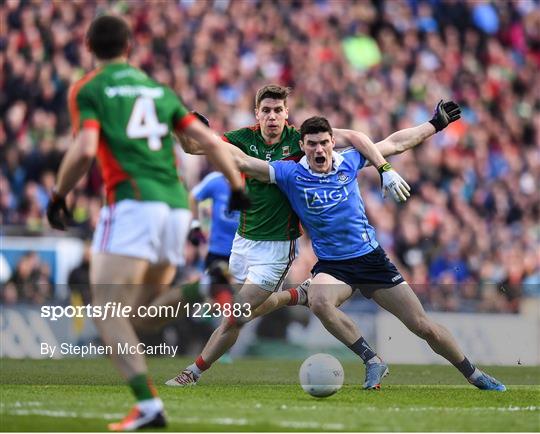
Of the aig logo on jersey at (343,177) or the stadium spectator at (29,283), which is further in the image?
the stadium spectator at (29,283)

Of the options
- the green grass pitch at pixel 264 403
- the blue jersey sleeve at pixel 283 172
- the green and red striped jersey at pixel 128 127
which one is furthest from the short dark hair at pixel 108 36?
the blue jersey sleeve at pixel 283 172

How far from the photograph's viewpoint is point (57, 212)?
8.15 m

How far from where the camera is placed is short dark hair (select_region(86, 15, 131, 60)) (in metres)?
7.99

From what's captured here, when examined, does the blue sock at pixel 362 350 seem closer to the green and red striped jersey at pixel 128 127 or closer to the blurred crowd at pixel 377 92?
the green and red striped jersey at pixel 128 127

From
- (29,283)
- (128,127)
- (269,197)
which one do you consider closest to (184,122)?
(128,127)

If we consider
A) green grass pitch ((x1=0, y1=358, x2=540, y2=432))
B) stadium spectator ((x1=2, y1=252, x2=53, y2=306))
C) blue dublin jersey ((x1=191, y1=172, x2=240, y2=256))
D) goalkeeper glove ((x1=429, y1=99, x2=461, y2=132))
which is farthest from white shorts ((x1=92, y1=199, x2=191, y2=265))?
stadium spectator ((x1=2, y1=252, x2=53, y2=306))

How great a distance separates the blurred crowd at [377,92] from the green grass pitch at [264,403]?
17.0ft

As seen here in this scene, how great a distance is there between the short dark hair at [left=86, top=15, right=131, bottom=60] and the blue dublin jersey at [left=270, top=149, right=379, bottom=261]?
3.27 meters

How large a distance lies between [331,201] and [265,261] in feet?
2.94

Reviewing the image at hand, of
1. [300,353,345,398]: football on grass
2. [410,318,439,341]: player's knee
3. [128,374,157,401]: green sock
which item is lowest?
[300,353,345,398]: football on grass

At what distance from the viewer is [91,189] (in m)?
19.2

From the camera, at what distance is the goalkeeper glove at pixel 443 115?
11352mm

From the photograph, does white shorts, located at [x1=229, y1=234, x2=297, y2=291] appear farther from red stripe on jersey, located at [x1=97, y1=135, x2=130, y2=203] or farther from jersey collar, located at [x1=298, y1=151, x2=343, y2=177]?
red stripe on jersey, located at [x1=97, y1=135, x2=130, y2=203]

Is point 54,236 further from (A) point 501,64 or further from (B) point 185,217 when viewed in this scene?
(A) point 501,64
